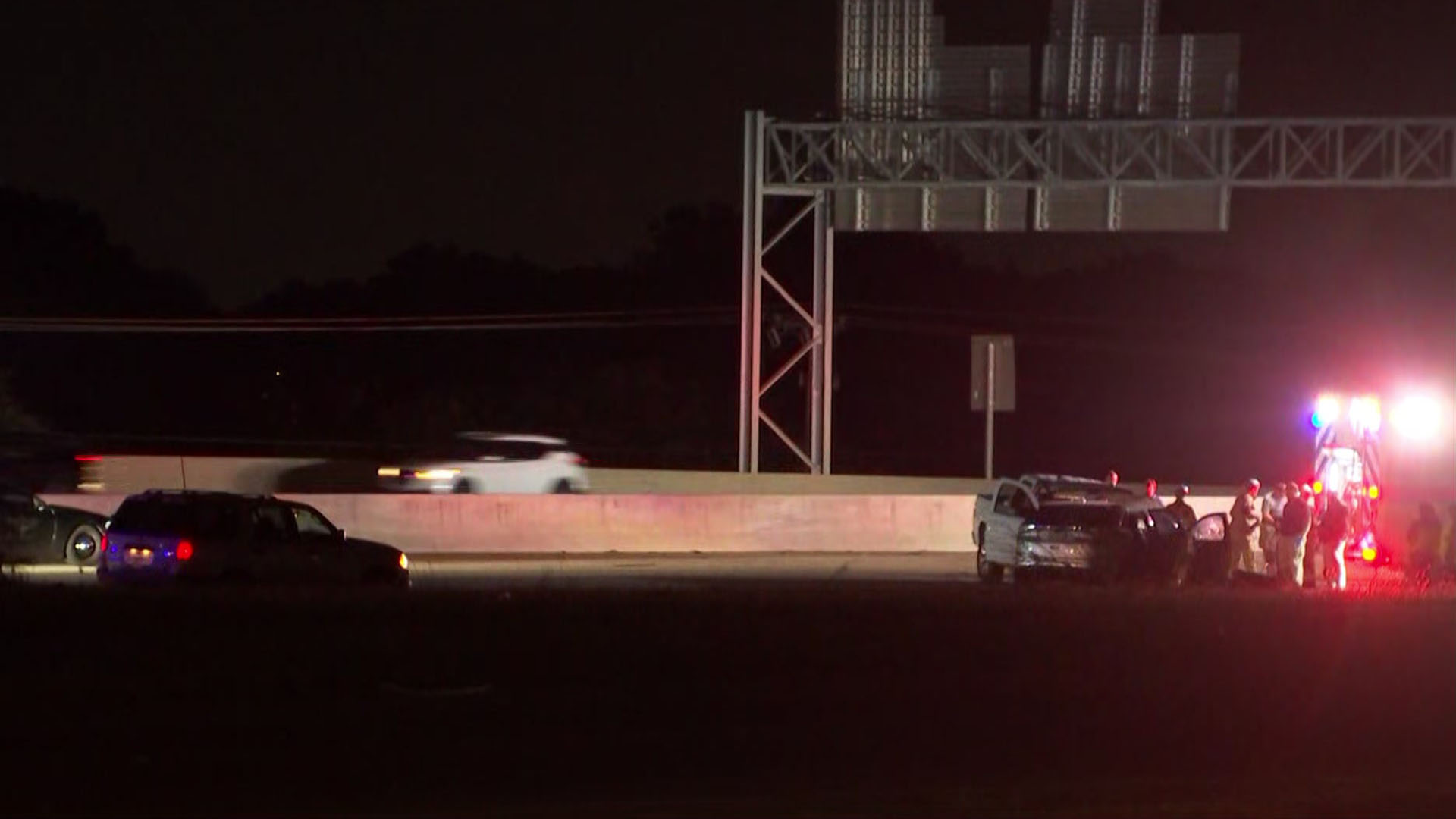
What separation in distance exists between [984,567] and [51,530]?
A: 1344 centimetres

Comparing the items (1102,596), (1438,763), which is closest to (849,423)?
(1102,596)

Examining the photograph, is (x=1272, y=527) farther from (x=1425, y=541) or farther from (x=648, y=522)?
(x=648, y=522)

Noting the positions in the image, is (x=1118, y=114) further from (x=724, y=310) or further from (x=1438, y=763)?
(x=724, y=310)

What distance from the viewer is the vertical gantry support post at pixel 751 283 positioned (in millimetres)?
40188

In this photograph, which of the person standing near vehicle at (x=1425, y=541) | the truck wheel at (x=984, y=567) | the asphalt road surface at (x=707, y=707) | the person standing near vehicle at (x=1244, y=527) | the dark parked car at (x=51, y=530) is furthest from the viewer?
the truck wheel at (x=984, y=567)

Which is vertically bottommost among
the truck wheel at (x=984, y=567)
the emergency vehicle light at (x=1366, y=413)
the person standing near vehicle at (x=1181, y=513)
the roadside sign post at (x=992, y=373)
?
the truck wheel at (x=984, y=567)

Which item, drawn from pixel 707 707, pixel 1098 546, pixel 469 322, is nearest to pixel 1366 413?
pixel 1098 546

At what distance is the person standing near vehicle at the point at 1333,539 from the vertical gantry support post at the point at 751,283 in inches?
653

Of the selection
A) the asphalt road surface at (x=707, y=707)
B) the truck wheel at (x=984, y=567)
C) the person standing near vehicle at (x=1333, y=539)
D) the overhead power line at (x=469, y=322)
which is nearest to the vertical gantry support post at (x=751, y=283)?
the truck wheel at (x=984, y=567)

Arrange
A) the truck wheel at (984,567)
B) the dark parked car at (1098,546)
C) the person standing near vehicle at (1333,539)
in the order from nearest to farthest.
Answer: the dark parked car at (1098,546), the person standing near vehicle at (1333,539), the truck wheel at (984,567)

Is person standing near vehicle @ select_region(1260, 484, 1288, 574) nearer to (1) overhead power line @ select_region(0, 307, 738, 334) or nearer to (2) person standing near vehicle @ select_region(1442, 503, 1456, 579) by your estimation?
(2) person standing near vehicle @ select_region(1442, 503, 1456, 579)

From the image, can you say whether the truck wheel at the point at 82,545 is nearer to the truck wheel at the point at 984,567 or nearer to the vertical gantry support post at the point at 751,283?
the truck wheel at the point at 984,567

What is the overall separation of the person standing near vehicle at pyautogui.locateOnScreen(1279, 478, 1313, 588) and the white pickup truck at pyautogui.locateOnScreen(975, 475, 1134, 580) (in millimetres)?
3417

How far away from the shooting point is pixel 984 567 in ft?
96.4
